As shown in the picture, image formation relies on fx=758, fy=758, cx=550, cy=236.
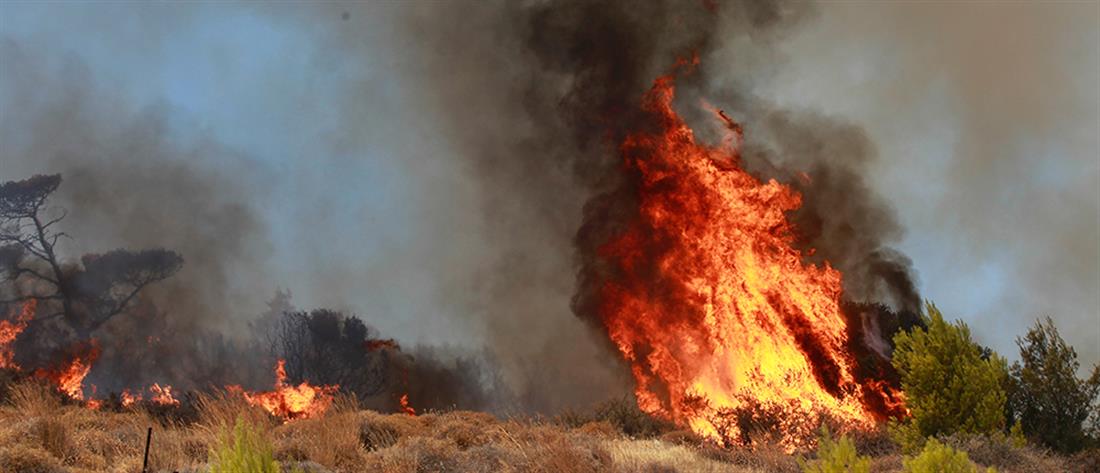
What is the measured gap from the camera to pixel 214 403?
41.3 ft

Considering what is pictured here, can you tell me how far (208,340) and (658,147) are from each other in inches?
972

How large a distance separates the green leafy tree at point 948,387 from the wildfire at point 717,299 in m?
4.21

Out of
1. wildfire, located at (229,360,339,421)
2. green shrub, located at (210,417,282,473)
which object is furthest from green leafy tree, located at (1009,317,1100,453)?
wildfire, located at (229,360,339,421)

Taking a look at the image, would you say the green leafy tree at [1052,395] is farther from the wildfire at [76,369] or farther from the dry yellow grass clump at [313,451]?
the wildfire at [76,369]

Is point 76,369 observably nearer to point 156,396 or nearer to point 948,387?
point 156,396

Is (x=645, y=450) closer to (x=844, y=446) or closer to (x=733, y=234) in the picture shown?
(x=844, y=446)

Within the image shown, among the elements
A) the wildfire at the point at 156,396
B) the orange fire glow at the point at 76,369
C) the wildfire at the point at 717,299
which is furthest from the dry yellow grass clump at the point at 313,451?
the orange fire glow at the point at 76,369

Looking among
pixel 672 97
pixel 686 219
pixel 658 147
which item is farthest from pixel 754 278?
pixel 672 97

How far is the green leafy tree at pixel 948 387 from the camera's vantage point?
15125mm

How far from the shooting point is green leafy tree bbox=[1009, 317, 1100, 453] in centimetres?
1686

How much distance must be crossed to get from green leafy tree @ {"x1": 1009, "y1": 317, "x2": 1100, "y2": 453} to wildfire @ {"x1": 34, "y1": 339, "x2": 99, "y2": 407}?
32.4m

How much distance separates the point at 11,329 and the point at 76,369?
3.58m

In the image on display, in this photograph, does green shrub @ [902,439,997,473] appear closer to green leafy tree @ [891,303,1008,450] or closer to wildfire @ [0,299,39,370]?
green leafy tree @ [891,303,1008,450]

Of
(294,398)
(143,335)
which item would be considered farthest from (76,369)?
(294,398)
